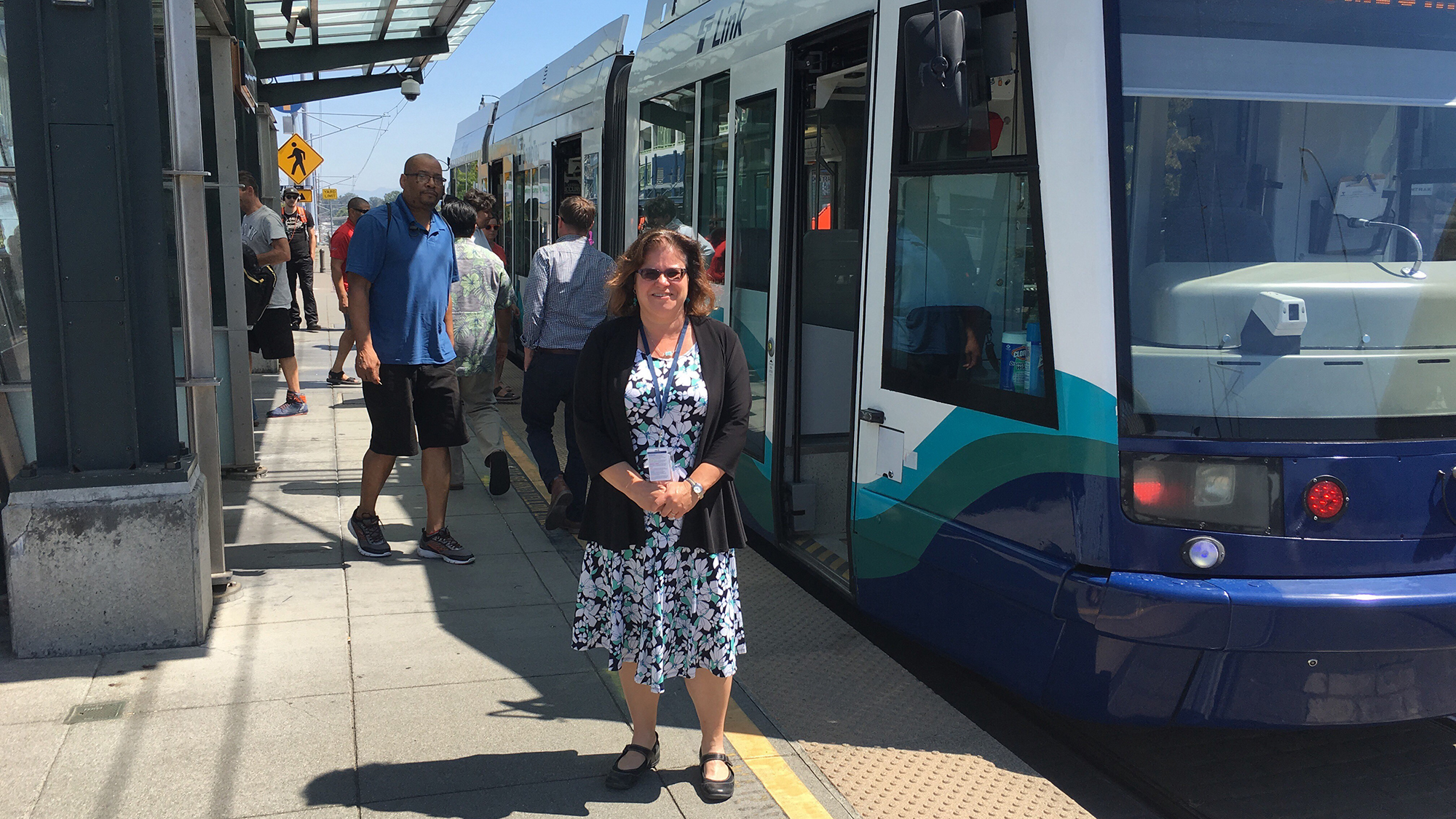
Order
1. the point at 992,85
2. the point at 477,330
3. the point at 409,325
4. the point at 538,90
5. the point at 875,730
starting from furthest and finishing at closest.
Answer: the point at 538,90 → the point at 477,330 → the point at 409,325 → the point at 875,730 → the point at 992,85

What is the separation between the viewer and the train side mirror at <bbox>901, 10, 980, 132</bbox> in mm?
3678

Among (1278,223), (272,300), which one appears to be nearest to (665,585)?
(1278,223)

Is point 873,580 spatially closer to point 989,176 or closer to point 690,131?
point 989,176

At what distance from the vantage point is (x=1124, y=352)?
350cm

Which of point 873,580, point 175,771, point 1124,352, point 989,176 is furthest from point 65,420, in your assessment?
point 1124,352

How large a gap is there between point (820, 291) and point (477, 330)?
7.45 ft

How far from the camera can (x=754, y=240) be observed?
5.81 m

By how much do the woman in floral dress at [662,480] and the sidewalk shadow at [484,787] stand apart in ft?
0.43

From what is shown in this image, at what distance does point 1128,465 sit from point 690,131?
3973 mm

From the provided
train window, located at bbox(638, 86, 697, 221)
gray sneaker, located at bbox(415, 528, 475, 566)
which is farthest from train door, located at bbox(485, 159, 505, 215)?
gray sneaker, located at bbox(415, 528, 475, 566)

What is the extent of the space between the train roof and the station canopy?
115 cm

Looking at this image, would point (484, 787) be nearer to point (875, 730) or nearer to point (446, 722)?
point (446, 722)

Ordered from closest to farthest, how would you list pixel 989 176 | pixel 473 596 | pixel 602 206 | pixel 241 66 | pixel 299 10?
1. pixel 989 176
2. pixel 473 596
3. pixel 241 66
4. pixel 602 206
5. pixel 299 10

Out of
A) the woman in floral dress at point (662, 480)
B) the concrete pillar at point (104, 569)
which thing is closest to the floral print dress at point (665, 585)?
the woman in floral dress at point (662, 480)
